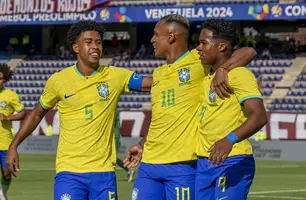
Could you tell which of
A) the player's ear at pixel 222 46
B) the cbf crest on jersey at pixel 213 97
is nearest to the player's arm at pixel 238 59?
the player's ear at pixel 222 46

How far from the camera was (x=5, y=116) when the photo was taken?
16094mm

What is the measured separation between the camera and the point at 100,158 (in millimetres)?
8891

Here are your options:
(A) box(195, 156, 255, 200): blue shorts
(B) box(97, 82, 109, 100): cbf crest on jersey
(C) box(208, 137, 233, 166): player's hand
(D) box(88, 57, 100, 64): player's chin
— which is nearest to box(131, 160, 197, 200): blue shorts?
(A) box(195, 156, 255, 200): blue shorts

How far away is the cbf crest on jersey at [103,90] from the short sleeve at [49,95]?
46cm

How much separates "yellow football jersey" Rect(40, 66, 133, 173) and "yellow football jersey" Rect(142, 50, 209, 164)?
386 mm

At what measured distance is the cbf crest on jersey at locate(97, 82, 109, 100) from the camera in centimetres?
905

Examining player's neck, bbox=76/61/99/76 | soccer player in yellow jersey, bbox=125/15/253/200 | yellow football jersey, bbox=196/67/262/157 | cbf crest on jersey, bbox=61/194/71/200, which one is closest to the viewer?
yellow football jersey, bbox=196/67/262/157

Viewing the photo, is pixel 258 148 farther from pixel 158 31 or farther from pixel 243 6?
pixel 158 31

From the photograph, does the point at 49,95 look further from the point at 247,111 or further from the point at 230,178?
the point at 247,111

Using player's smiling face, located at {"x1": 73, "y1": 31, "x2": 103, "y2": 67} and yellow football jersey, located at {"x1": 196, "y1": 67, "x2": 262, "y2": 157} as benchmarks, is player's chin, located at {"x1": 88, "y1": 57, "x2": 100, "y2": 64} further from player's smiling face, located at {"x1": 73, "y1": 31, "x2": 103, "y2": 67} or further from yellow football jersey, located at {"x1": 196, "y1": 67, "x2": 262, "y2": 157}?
yellow football jersey, located at {"x1": 196, "y1": 67, "x2": 262, "y2": 157}

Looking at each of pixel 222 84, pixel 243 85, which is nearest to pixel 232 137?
pixel 243 85

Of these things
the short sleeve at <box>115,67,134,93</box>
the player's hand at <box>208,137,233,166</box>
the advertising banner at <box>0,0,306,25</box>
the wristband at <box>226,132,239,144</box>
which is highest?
the advertising banner at <box>0,0,306,25</box>

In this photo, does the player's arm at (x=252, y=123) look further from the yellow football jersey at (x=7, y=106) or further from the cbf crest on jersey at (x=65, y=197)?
the yellow football jersey at (x=7, y=106)

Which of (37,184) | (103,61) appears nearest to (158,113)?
(37,184)
